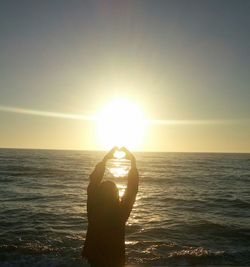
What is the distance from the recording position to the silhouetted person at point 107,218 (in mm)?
4520

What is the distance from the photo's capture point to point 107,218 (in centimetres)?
457

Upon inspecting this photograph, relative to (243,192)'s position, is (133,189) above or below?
above

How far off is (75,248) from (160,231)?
181 inches

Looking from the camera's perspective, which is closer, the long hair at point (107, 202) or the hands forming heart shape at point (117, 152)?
the long hair at point (107, 202)

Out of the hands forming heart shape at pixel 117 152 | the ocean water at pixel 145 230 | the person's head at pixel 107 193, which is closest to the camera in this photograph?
the person's head at pixel 107 193

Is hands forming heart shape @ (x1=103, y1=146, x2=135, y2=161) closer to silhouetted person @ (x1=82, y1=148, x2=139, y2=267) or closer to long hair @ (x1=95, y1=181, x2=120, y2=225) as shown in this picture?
silhouetted person @ (x1=82, y1=148, x2=139, y2=267)

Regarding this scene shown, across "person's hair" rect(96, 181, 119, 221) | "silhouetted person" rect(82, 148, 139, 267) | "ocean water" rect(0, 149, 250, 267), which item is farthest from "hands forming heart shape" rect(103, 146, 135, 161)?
"ocean water" rect(0, 149, 250, 267)

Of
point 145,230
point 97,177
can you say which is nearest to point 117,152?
point 97,177

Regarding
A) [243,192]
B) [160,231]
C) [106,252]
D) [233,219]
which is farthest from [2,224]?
[243,192]

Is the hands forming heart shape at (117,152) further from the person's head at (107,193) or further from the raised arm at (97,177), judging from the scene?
the person's head at (107,193)

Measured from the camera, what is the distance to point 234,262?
11.5 m

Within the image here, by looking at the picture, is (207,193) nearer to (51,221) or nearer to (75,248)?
(51,221)

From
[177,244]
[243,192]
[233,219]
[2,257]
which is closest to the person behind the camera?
[2,257]

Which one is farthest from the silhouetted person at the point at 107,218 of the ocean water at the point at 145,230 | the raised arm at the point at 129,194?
the ocean water at the point at 145,230
